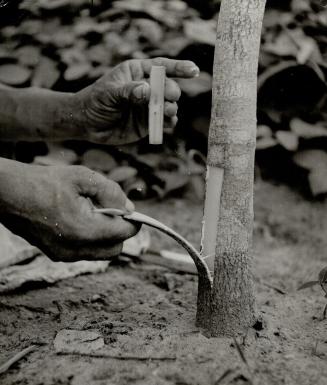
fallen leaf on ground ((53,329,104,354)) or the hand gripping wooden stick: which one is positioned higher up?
the hand gripping wooden stick

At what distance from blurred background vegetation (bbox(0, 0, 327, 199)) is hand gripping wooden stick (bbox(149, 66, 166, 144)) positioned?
1.31m

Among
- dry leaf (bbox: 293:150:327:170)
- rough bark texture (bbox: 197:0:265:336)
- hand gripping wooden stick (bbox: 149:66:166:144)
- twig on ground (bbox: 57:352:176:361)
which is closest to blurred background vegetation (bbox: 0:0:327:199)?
dry leaf (bbox: 293:150:327:170)

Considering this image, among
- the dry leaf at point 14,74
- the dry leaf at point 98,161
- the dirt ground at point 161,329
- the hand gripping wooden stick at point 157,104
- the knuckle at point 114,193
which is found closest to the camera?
the dirt ground at point 161,329

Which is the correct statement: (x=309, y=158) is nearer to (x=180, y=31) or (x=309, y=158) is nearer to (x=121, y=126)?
(x=180, y=31)

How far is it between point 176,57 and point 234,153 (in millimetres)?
1595

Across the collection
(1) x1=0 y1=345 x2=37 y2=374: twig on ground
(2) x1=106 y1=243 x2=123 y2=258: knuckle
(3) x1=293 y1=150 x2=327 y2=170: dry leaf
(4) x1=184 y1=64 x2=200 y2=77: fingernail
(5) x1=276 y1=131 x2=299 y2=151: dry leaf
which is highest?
(4) x1=184 y1=64 x2=200 y2=77: fingernail

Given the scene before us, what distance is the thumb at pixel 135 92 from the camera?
1663mm

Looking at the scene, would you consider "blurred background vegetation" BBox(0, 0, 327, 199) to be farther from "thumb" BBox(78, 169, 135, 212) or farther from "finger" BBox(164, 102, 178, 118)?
"thumb" BBox(78, 169, 135, 212)

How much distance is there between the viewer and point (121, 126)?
2035mm

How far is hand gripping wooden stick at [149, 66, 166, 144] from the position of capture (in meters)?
1.54

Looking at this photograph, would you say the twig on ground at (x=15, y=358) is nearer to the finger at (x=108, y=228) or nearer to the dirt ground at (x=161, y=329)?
the dirt ground at (x=161, y=329)

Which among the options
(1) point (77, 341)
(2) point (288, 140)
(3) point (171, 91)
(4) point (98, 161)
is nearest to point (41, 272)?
(1) point (77, 341)

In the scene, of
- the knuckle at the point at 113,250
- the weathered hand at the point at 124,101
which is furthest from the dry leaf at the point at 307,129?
the knuckle at the point at 113,250

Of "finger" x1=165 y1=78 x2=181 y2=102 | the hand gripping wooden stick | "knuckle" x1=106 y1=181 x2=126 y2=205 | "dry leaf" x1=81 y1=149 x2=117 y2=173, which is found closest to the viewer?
"knuckle" x1=106 y1=181 x2=126 y2=205
